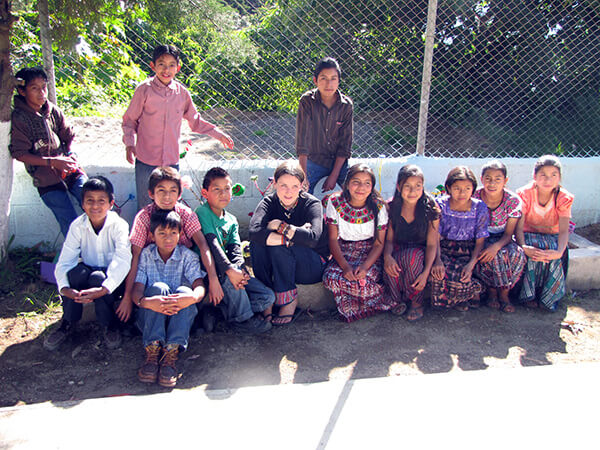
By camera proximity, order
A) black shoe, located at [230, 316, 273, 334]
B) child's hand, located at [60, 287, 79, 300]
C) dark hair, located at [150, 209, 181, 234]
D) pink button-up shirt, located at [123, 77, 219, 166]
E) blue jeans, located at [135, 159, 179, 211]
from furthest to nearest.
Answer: blue jeans, located at [135, 159, 179, 211]
pink button-up shirt, located at [123, 77, 219, 166]
black shoe, located at [230, 316, 273, 334]
dark hair, located at [150, 209, 181, 234]
child's hand, located at [60, 287, 79, 300]

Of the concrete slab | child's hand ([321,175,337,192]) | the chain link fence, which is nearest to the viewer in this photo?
the concrete slab

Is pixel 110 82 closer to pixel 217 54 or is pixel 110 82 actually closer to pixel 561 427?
pixel 217 54

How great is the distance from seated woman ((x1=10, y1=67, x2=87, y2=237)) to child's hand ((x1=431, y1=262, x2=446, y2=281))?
2.77m

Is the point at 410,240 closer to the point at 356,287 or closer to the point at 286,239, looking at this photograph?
the point at 356,287

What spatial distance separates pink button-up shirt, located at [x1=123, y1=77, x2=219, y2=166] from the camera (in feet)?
13.2

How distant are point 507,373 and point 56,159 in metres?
3.41

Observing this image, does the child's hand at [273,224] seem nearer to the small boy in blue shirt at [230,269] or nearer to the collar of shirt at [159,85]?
the small boy in blue shirt at [230,269]

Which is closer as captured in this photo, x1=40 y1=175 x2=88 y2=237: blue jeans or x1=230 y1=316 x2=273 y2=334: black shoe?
x1=230 y1=316 x2=273 y2=334: black shoe

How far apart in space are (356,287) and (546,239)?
1557 millimetres

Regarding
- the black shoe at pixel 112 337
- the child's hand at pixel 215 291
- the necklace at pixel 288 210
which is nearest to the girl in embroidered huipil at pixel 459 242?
the necklace at pixel 288 210

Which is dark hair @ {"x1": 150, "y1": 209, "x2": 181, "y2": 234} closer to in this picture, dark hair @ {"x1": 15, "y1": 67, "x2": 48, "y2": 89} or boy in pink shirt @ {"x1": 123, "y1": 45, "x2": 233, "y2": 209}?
boy in pink shirt @ {"x1": 123, "y1": 45, "x2": 233, "y2": 209}

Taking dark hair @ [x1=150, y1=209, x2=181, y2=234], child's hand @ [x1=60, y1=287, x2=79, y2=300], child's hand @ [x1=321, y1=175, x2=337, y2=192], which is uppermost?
child's hand @ [x1=321, y1=175, x2=337, y2=192]

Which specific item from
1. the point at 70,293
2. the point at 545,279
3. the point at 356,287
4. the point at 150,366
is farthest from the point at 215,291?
the point at 545,279

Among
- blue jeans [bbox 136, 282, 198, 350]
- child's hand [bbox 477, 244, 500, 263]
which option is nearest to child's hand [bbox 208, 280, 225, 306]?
blue jeans [bbox 136, 282, 198, 350]
